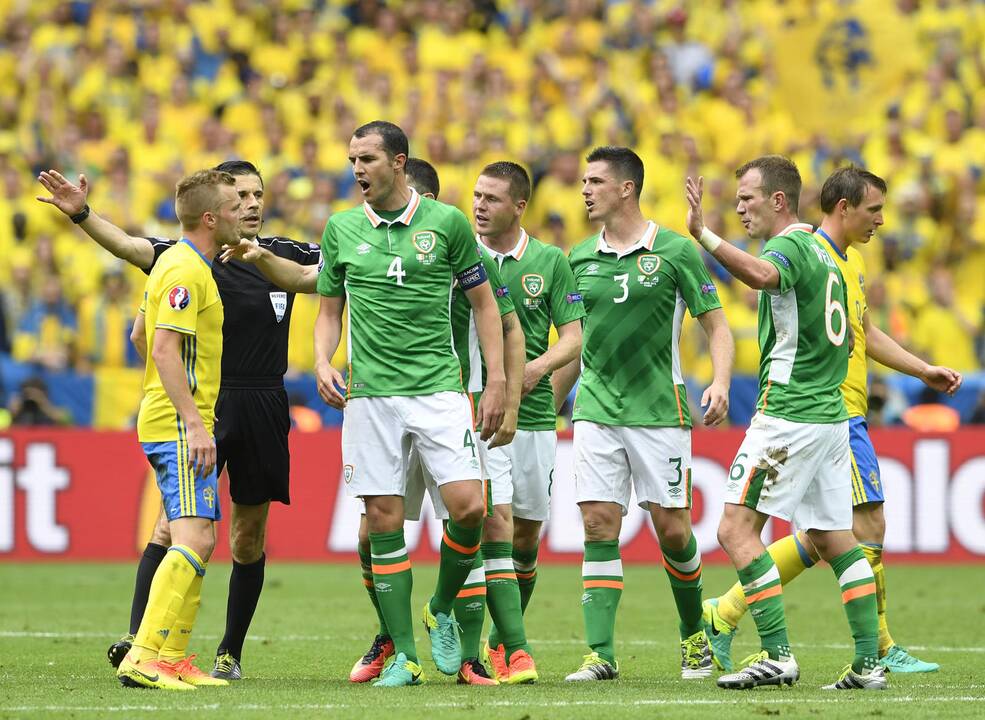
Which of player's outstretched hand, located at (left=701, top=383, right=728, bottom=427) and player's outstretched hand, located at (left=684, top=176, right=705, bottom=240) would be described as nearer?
player's outstretched hand, located at (left=684, top=176, right=705, bottom=240)

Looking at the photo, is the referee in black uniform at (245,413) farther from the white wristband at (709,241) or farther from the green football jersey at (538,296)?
the white wristband at (709,241)

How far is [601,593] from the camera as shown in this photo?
874 cm

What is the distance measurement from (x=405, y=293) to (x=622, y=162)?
1.49 m

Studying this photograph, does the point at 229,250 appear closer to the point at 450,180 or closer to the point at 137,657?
the point at 137,657

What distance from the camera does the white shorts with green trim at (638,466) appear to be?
883 cm

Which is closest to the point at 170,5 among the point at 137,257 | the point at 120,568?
the point at 120,568

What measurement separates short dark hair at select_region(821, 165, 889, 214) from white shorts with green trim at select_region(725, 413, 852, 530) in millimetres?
1171

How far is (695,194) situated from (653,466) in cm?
177

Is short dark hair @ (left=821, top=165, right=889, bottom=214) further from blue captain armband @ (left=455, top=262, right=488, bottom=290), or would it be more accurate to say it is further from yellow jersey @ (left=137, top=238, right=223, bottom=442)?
yellow jersey @ (left=137, top=238, right=223, bottom=442)

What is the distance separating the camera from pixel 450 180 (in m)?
20.2

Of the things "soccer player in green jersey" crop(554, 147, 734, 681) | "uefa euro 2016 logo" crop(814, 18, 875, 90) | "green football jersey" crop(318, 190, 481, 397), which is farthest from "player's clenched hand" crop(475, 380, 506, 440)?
"uefa euro 2016 logo" crop(814, 18, 875, 90)

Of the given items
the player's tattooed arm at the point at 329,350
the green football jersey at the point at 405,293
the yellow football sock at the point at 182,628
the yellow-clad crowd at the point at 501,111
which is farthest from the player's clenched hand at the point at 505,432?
the yellow-clad crowd at the point at 501,111

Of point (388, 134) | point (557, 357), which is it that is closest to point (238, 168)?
point (388, 134)

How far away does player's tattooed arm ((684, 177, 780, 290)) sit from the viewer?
7574 millimetres
